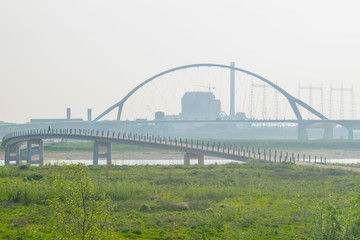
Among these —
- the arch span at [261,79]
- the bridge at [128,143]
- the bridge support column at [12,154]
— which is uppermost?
the arch span at [261,79]

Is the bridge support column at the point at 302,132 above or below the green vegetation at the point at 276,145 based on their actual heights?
above

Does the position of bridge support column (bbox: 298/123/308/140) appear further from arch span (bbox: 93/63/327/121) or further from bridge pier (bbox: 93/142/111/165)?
bridge pier (bbox: 93/142/111/165)

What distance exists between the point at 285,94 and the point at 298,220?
128487mm

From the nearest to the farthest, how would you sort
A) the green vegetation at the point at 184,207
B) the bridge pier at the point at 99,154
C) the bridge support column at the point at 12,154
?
the green vegetation at the point at 184,207 → the bridge pier at the point at 99,154 → the bridge support column at the point at 12,154

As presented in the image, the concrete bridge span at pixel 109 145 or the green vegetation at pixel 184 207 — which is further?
the concrete bridge span at pixel 109 145

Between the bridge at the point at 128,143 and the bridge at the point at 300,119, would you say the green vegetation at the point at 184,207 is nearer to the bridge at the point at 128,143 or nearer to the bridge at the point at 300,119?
the bridge at the point at 128,143

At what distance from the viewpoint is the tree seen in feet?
42.4

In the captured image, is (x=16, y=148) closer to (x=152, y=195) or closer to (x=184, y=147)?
(x=184, y=147)

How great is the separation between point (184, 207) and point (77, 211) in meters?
10.5

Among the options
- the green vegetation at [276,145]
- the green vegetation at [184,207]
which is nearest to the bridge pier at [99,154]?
the green vegetation at [184,207]

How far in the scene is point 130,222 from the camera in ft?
66.7

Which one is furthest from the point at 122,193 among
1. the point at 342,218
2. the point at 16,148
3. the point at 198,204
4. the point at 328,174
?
the point at 16,148

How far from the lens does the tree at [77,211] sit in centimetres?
1292

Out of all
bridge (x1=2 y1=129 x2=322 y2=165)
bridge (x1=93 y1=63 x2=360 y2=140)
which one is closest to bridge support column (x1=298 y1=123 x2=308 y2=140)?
bridge (x1=93 y1=63 x2=360 y2=140)
